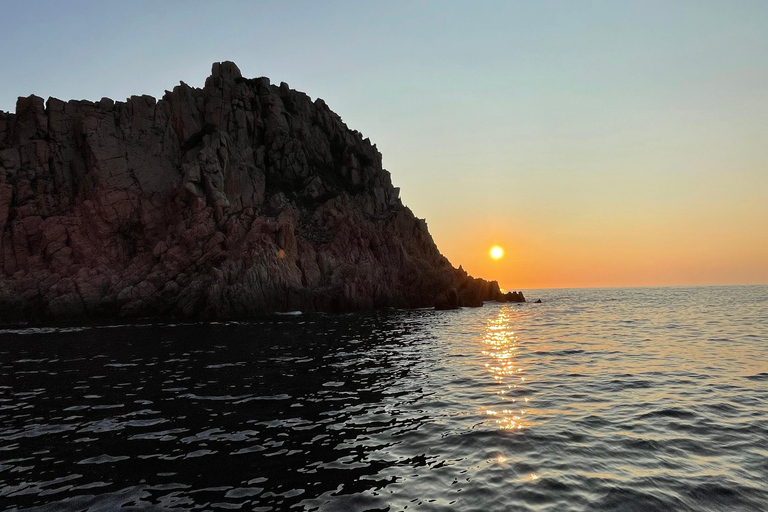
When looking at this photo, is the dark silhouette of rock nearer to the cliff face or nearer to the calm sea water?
the cliff face

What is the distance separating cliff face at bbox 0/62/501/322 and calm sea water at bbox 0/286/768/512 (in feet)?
124

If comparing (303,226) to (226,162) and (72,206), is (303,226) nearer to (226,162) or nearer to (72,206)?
(226,162)

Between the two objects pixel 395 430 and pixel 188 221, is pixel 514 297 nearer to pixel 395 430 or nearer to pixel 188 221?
pixel 188 221

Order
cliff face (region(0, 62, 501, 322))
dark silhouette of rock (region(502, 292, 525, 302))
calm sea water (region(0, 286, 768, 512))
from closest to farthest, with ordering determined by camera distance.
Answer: calm sea water (region(0, 286, 768, 512)) < cliff face (region(0, 62, 501, 322)) < dark silhouette of rock (region(502, 292, 525, 302))

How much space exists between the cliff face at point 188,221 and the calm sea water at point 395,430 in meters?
37.7

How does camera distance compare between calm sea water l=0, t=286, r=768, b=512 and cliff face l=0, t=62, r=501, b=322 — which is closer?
calm sea water l=0, t=286, r=768, b=512

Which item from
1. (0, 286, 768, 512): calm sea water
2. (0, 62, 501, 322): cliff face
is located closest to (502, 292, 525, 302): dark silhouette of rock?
(0, 62, 501, 322): cliff face

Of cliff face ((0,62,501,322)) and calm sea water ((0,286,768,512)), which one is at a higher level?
cliff face ((0,62,501,322))

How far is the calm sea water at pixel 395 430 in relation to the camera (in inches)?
362

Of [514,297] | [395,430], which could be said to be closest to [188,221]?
[395,430]

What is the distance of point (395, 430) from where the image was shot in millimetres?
13359

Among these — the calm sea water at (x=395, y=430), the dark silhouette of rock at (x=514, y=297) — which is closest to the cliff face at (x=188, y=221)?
the dark silhouette of rock at (x=514, y=297)

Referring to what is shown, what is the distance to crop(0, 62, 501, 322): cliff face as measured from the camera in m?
62.4

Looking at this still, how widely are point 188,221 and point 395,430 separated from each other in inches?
2622
